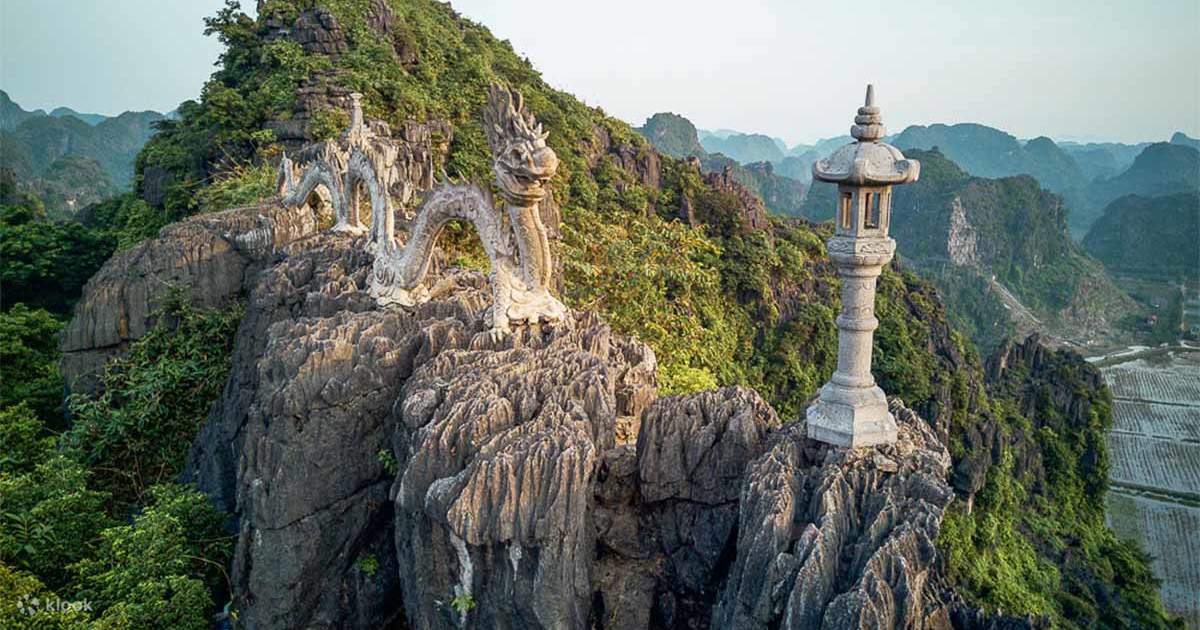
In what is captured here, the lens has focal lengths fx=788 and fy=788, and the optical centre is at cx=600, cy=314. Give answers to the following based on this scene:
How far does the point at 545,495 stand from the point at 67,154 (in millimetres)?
95391

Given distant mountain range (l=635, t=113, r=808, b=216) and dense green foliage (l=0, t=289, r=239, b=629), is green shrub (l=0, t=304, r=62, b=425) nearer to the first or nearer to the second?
dense green foliage (l=0, t=289, r=239, b=629)

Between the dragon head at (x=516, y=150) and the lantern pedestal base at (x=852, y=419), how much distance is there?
2.35 m

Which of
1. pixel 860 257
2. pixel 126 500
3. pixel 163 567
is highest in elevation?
pixel 860 257

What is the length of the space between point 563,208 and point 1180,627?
2150 centimetres

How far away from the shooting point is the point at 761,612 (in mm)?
3064

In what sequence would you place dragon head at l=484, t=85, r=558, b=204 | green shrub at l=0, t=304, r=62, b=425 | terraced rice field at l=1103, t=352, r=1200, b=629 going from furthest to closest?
terraced rice field at l=1103, t=352, r=1200, b=629 → green shrub at l=0, t=304, r=62, b=425 → dragon head at l=484, t=85, r=558, b=204

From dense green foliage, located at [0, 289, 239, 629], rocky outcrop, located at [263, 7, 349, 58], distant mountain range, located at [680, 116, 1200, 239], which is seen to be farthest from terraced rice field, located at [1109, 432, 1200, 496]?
distant mountain range, located at [680, 116, 1200, 239]

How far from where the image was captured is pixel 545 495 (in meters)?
3.71

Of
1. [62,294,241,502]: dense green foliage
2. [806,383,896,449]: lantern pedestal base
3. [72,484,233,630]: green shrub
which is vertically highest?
[806,383,896,449]: lantern pedestal base

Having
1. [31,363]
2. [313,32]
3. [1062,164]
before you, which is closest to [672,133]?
[313,32]

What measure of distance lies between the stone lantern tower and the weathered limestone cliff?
0.47 ft

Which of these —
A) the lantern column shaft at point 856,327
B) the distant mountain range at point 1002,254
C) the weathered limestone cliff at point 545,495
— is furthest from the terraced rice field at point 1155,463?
the weathered limestone cliff at point 545,495

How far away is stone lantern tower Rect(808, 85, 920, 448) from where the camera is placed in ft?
12.6

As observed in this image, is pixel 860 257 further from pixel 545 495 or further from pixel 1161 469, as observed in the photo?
pixel 1161 469
